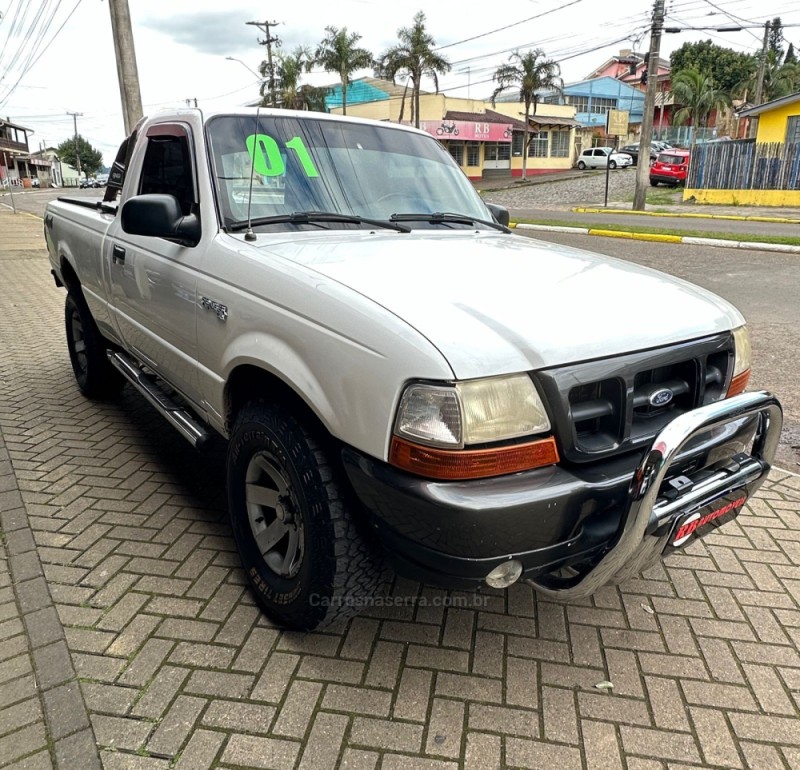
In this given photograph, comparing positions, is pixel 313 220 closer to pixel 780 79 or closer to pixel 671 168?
pixel 671 168

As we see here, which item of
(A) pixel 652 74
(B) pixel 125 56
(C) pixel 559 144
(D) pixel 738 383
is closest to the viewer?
(D) pixel 738 383

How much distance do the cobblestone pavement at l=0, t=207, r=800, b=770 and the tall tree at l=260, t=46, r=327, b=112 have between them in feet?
136

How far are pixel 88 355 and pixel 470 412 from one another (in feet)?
13.3

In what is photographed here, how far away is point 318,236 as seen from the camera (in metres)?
2.85

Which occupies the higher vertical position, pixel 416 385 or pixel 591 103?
pixel 591 103

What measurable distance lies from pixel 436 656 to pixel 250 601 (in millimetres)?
821

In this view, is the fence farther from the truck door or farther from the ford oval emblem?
the ford oval emblem

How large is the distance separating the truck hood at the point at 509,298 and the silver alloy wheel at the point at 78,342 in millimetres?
3032

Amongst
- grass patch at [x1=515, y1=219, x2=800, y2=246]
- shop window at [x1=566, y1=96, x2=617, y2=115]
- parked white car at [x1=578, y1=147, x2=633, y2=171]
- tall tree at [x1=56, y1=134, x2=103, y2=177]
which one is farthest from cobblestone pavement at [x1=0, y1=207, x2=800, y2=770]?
tall tree at [x1=56, y1=134, x2=103, y2=177]

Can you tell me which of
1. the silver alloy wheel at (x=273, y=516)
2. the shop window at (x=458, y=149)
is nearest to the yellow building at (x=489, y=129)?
the shop window at (x=458, y=149)

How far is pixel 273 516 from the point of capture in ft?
8.67

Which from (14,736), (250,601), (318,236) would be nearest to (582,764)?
(250,601)

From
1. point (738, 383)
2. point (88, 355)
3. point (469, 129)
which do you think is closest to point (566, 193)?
point (469, 129)

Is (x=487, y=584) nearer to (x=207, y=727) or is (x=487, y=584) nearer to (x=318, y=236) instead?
(x=207, y=727)
